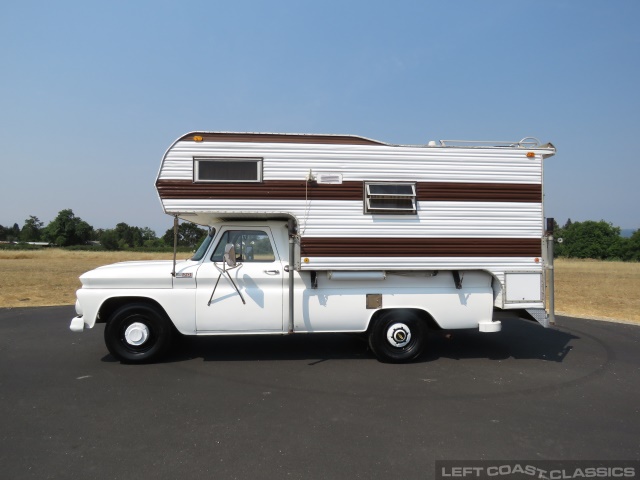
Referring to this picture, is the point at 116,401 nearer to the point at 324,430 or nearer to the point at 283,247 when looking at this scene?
the point at 324,430

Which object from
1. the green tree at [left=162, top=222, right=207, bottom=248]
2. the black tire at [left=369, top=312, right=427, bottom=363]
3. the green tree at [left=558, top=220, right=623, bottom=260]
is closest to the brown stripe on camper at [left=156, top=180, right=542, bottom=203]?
the green tree at [left=162, top=222, right=207, bottom=248]

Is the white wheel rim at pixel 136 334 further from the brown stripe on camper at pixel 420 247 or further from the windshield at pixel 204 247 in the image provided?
the brown stripe on camper at pixel 420 247

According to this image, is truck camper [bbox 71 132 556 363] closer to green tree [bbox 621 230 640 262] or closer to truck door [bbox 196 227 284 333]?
truck door [bbox 196 227 284 333]

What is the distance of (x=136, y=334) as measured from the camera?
18.7ft

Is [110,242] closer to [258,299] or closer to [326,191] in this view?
[258,299]

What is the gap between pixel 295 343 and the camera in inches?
273

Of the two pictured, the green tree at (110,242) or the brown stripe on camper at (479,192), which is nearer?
the brown stripe on camper at (479,192)

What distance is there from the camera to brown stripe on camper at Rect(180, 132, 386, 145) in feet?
18.6

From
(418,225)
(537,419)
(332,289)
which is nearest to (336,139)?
(418,225)

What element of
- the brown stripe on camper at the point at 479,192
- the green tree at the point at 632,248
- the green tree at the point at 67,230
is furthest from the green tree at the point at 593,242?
the green tree at the point at 67,230

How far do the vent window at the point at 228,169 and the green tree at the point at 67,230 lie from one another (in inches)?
4162

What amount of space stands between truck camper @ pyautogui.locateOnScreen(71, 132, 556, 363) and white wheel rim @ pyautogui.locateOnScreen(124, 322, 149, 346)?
0.05 feet

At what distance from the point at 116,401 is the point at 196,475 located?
6.09ft

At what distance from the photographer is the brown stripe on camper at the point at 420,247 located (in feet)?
18.6
